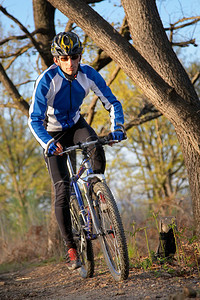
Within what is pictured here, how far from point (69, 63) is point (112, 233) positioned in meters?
1.67

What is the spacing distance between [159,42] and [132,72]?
648 mm

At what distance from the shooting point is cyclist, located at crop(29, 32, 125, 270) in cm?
367

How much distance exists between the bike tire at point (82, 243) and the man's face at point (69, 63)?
1.39m

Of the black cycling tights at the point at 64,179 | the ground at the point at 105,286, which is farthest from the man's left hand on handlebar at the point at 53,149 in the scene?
the ground at the point at 105,286

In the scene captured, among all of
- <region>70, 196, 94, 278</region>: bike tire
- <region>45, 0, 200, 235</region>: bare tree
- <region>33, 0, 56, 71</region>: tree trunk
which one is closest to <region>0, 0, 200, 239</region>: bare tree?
<region>45, 0, 200, 235</region>: bare tree

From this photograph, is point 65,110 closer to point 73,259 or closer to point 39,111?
point 39,111

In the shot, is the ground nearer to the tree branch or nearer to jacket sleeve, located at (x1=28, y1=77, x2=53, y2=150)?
jacket sleeve, located at (x1=28, y1=77, x2=53, y2=150)

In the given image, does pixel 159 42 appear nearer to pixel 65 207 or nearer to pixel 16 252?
pixel 65 207

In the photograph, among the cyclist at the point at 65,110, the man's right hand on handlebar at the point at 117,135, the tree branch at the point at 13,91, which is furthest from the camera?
the tree branch at the point at 13,91

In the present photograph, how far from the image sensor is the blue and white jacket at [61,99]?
12.1ft

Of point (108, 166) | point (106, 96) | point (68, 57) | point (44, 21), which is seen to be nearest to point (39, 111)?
point (68, 57)

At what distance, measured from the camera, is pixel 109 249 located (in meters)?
3.65

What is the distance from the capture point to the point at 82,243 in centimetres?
406

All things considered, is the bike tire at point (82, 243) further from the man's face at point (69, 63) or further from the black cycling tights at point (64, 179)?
the man's face at point (69, 63)
